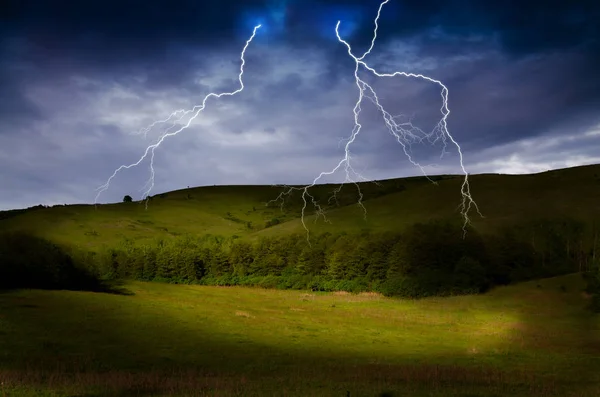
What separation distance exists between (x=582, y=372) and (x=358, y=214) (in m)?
138

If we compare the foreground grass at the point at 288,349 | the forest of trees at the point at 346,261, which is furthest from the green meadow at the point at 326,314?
the forest of trees at the point at 346,261

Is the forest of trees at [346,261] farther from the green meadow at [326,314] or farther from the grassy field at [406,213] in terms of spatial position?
the grassy field at [406,213]

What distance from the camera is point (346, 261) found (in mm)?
98188

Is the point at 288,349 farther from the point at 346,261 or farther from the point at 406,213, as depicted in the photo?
the point at 406,213

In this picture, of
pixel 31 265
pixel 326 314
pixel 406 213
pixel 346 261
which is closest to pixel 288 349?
pixel 326 314

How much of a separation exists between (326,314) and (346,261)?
123ft

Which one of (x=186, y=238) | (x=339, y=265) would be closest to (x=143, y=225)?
(x=186, y=238)

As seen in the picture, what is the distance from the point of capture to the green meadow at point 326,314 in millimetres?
25031

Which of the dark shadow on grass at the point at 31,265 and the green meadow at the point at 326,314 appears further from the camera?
the dark shadow on grass at the point at 31,265

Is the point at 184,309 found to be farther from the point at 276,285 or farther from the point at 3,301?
the point at 276,285

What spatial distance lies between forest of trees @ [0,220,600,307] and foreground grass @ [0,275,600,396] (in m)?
10.9

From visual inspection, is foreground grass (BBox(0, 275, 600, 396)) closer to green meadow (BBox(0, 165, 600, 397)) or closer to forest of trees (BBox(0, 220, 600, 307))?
green meadow (BBox(0, 165, 600, 397))

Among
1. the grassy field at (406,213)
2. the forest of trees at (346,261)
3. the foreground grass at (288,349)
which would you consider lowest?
the foreground grass at (288,349)

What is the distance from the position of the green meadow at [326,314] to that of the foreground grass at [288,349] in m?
0.17
